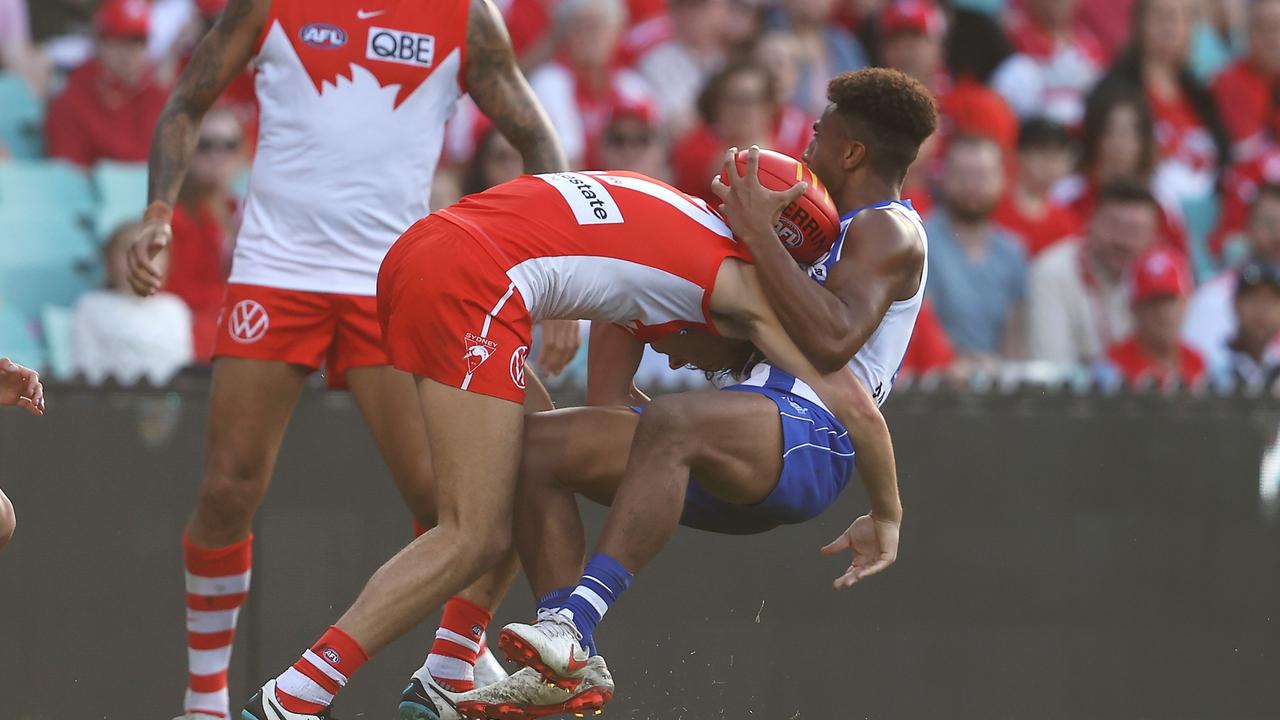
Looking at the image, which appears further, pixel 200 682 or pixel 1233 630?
pixel 1233 630

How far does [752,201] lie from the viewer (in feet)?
16.2

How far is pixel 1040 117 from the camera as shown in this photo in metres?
10.5

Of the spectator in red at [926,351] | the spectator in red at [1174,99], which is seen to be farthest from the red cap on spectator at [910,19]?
the spectator in red at [926,351]

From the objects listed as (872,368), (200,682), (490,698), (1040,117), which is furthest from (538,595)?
(1040,117)

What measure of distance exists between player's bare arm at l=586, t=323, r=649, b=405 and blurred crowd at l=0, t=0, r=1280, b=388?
3082 mm

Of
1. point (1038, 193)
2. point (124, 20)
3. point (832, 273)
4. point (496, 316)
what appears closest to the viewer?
point (496, 316)

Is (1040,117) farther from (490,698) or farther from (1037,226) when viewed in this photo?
(490,698)

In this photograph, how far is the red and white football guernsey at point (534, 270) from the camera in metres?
4.73

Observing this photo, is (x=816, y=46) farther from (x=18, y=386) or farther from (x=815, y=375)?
(x=18, y=386)

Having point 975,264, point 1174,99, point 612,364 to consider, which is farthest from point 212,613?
point 1174,99

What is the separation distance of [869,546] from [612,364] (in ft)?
3.15

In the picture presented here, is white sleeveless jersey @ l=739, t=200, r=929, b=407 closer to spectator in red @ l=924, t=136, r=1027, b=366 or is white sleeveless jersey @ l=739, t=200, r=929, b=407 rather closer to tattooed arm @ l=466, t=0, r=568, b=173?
tattooed arm @ l=466, t=0, r=568, b=173

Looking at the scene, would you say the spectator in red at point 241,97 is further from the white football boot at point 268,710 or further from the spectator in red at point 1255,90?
the spectator in red at point 1255,90

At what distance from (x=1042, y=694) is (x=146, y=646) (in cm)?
345
